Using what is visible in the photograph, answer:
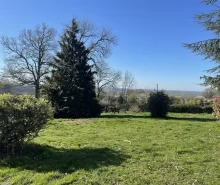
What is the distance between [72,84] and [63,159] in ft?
39.2

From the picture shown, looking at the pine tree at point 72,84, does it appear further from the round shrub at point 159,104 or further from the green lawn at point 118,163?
the green lawn at point 118,163

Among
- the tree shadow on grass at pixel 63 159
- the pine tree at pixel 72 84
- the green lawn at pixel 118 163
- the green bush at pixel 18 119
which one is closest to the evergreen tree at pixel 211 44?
the green lawn at pixel 118 163

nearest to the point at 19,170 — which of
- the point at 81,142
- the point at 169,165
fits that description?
the point at 81,142

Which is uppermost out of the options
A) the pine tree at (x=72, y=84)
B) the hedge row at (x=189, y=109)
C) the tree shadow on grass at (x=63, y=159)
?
the pine tree at (x=72, y=84)

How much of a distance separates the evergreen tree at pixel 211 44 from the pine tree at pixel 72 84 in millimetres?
9200

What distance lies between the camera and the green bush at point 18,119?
5.09 m

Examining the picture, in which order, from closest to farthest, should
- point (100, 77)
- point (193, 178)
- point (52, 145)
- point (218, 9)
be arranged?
point (193, 178)
point (52, 145)
point (218, 9)
point (100, 77)

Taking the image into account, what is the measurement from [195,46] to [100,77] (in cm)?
2506

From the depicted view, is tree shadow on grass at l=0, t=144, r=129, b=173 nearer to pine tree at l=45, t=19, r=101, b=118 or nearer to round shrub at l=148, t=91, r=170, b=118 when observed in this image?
round shrub at l=148, t=91, r=170, b=118

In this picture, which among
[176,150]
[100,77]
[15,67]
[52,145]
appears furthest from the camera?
[100,77]

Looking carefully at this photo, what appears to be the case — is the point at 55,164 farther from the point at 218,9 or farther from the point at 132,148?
the point at 218,9

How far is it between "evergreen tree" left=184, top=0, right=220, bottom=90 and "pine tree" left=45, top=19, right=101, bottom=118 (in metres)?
9.20

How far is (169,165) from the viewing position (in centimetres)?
436

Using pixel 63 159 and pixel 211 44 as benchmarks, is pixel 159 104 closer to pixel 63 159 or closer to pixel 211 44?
pixel 211 44
